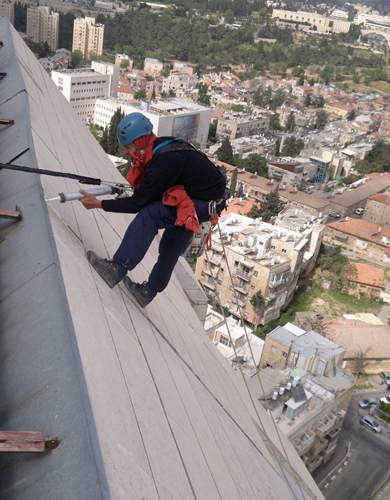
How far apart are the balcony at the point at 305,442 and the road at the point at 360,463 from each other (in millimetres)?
806

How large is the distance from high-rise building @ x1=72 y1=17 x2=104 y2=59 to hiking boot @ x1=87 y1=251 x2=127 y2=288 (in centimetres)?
3927

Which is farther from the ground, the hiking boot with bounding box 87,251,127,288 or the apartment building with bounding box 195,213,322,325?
the hiking boot with bounding box 87,251,127,288

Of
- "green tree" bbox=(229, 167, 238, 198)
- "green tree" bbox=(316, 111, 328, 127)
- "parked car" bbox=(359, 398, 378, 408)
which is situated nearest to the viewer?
"parked car" bbox=(359, 398, 378, 408)

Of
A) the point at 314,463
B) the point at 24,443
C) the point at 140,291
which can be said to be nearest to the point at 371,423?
the point at 314,463

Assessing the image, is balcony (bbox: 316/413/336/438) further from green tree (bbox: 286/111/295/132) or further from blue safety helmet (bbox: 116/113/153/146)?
green tree (bbox: 286/111/295/132)

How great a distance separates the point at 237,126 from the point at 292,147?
11.3ft

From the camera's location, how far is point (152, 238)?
183cm

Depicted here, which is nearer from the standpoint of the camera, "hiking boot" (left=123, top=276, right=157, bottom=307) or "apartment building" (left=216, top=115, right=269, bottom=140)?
"hiking boot" (left=123, top=276, right=157, bottom=307)

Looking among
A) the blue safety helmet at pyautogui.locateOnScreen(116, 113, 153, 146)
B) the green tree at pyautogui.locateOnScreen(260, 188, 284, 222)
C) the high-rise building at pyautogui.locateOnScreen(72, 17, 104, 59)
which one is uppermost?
the blue safety helmet at pyautogui.locateOnScreen(116, 113, 153, 146)

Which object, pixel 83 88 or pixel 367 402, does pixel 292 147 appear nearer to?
pixel 83 88

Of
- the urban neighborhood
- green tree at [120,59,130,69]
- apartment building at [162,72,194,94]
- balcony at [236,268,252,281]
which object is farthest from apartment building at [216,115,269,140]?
balcony at [236,268,252,281]

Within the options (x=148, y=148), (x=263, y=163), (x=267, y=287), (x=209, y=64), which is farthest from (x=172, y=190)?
(x=209, y=64)

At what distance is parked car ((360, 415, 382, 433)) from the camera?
9.19 metres

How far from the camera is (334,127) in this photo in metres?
30.6
